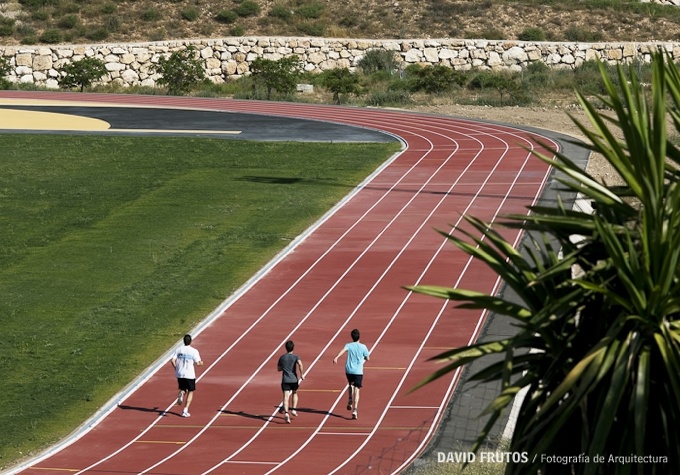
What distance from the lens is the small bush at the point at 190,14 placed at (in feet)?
222

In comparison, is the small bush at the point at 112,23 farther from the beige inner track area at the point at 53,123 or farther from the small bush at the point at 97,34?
the beige inner track area at the point at 53,123

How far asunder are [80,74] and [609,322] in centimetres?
5203

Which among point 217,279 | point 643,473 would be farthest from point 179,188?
point 643,473

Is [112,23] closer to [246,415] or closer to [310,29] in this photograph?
[310,29]

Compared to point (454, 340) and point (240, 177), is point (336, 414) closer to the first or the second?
point (454, 340)

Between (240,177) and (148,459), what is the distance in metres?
19.4

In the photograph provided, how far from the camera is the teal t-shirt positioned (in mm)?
17578

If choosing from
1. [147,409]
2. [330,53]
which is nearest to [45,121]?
[330,53]

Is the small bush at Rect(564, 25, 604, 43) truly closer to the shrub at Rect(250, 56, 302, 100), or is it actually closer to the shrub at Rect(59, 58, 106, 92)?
the shrub at Rect(250, 56, 302, 100)

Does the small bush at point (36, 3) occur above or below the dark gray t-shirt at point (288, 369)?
above

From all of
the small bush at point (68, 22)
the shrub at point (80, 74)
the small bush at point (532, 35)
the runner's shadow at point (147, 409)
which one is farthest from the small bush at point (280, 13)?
the runner's shadow at point (147, 409)

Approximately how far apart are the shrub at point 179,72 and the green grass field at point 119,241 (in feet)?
51.5

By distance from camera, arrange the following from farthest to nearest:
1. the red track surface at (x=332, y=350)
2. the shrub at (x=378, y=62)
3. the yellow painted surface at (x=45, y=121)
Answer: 1. the shrub at (x=378, y=62)
2. the yellow painted surface at (x=45, y=121)
3. the red track surface at (x=332, y=350)

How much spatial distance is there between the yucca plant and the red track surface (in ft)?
5.37
